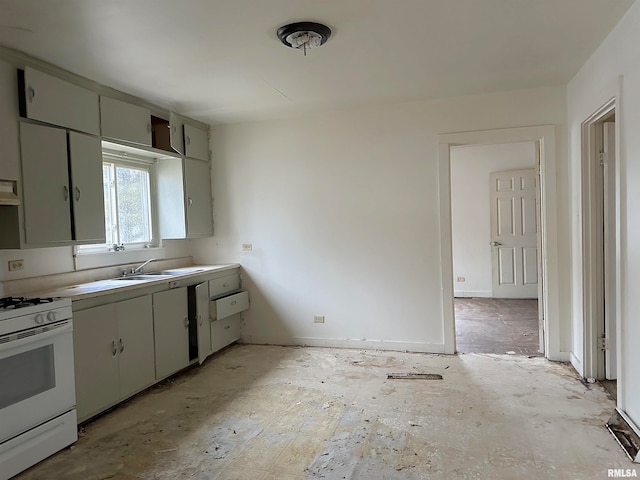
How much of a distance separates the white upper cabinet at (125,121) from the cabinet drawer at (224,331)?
1.81 metres

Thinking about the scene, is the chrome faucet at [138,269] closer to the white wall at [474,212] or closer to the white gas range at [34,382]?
the white gas range at [34,382]

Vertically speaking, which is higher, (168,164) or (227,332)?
(168,164)

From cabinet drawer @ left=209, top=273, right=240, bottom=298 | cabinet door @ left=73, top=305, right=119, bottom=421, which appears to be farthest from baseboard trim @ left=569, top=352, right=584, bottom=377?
cabinet door @ left=73, top=305, right=119, bottom=421

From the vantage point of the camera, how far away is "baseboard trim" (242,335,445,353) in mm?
4164

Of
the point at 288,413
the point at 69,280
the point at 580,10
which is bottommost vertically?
the point at 288,413

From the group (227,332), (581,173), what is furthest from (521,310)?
(227,332)

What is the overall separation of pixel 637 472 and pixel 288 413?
76.7 inches

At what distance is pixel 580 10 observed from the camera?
7.78 feet

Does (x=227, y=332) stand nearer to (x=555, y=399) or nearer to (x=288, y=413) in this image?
(x=288, y=413)

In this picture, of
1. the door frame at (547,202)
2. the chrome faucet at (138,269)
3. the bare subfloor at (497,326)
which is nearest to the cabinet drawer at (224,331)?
the chrome faucet at (138,269)

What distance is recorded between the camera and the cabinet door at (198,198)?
4.37 metres

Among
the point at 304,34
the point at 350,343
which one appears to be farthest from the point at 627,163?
the point at 350,343
